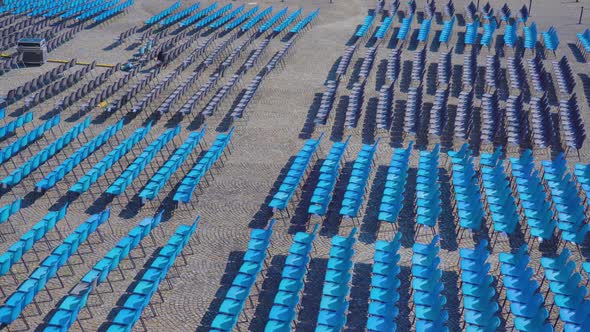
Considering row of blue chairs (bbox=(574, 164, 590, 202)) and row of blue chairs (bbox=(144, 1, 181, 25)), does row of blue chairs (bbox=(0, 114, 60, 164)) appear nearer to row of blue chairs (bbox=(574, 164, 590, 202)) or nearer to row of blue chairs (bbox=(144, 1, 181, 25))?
row of blue chairs (bbox=(144, 1, 181, 25))

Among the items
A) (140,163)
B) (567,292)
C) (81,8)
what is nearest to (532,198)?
(567,292)

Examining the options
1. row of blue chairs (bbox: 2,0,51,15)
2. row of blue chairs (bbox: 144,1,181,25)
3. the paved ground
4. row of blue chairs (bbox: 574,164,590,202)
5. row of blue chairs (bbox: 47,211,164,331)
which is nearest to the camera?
row of blue chairs (bbox: 47,211,164,331)

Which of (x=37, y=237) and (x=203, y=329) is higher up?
(x=37, y=237)

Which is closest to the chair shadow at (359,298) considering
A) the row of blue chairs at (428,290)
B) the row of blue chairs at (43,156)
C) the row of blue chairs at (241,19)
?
the row of blue chairs at (428,290)

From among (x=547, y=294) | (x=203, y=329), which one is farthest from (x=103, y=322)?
(x=547, y=294)

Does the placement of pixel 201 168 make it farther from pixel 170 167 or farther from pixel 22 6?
pixel 22 6

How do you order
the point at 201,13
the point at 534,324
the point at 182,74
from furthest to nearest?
1. the point at 201,13
2. the point at 182,74
3. the point at 534,324

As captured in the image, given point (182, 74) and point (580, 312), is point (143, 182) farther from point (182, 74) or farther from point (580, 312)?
point (580, 312)

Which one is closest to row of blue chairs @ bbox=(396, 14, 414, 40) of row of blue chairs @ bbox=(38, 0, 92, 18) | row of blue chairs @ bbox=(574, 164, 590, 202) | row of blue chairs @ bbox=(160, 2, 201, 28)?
row of blue chairs @ bbox=(160, 2, 201, 28)
